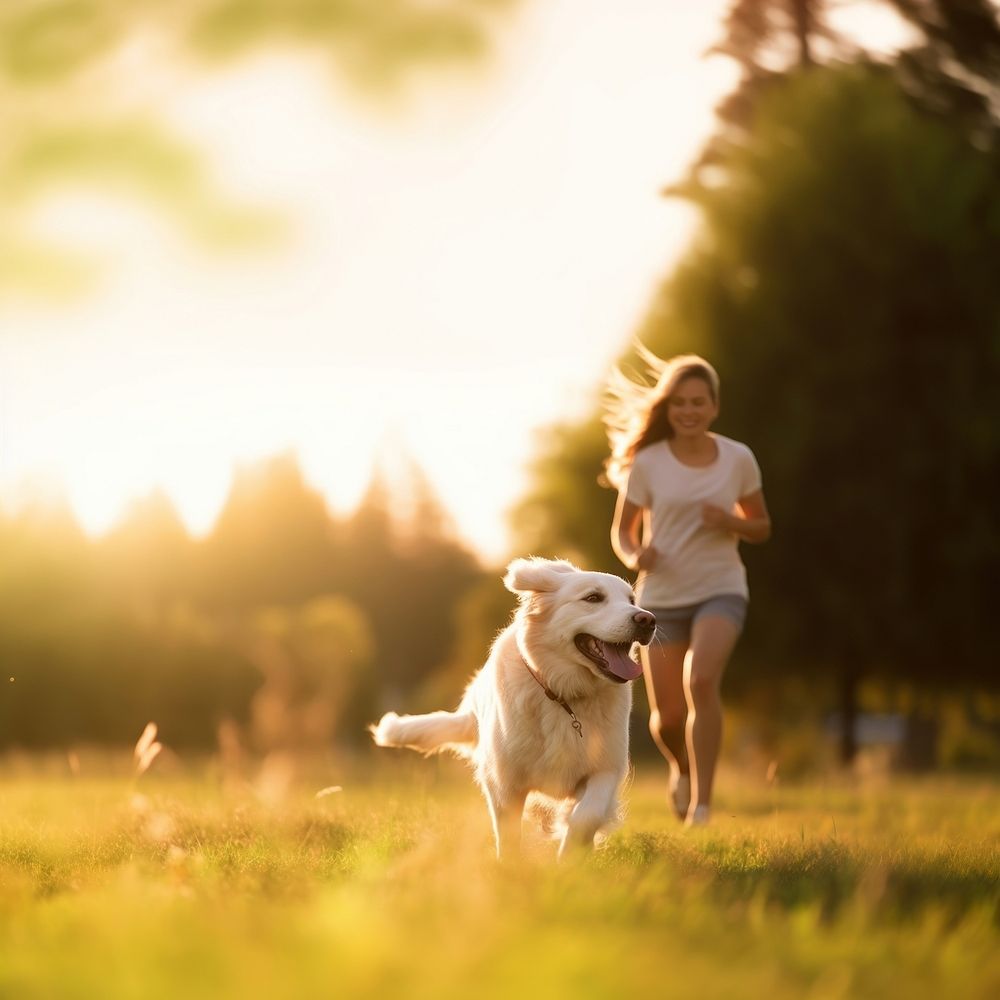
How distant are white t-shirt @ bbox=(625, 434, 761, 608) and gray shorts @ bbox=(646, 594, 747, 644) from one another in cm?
4

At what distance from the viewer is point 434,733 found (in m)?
6.91

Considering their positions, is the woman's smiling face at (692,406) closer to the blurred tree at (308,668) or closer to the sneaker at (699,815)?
the sneaker at (699,815)

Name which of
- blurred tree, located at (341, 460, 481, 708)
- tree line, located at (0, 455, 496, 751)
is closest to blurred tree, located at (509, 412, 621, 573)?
tree line, located at (0, 455, 496, 751)

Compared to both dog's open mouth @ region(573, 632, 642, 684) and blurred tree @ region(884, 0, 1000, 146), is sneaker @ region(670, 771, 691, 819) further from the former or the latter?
blurred tree @ region(884, 0, 1000, 146)

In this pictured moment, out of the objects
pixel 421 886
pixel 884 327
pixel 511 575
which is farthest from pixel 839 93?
pixel 421 886

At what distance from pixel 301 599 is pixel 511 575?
65.9 meters

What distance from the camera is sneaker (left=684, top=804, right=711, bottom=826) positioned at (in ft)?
24.1

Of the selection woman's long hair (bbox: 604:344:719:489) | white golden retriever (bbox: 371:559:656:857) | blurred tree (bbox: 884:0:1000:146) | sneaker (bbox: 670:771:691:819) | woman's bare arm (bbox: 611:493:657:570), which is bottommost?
sneaker (bbox: 670:771:691:819)

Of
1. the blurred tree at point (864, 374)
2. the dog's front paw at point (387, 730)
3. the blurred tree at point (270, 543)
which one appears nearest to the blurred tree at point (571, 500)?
the blurred tree at point (864, 374)

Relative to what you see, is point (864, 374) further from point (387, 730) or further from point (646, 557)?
point (387, 730)

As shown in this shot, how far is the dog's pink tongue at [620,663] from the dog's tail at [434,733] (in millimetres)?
1148

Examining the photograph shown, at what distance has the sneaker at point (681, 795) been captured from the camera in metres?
8.10

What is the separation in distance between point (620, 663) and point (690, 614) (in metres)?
2.02

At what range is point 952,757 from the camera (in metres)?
31.6
